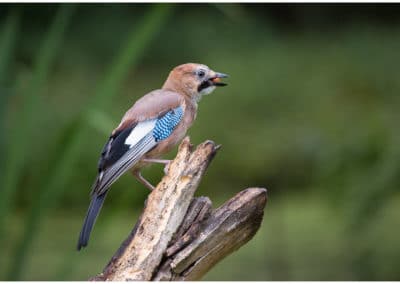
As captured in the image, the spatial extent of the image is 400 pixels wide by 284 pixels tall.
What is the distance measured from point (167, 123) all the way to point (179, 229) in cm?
25

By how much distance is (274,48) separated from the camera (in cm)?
559

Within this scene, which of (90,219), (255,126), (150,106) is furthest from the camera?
(255,126)

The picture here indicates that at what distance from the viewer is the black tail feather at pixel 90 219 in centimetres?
195

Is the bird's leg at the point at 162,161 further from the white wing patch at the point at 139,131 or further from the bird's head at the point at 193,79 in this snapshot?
the bird's head at the point at 193,79

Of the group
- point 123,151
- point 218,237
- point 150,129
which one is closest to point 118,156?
point 123,151

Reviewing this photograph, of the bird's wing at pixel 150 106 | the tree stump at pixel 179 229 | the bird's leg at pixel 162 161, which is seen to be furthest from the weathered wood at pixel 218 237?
the bird's wing at pixel 150 106

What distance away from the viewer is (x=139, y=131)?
6.77 ft

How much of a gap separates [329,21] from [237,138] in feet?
4.81

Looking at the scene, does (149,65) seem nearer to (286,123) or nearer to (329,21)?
(286,123)

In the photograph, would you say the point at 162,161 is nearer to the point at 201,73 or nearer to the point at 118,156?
the point at 118,156

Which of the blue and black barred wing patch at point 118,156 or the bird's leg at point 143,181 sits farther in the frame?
the bird's leg at point 143,181

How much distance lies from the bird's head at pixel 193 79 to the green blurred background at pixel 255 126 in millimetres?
773

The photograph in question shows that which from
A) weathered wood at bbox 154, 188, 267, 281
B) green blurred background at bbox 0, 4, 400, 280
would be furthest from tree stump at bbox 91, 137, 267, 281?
green blurred background at bbox 0, 4, 400, 280

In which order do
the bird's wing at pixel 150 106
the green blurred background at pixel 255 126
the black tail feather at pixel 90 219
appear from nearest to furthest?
the black tail feather at pixel 90 219 → the bird's wing at pixel 150 106 → the green blurred background at pixel 255 126
